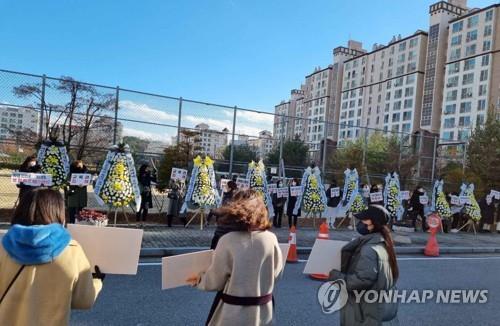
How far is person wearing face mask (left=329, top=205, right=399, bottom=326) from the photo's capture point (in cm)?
304

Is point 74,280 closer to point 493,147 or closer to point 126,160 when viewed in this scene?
point 126,160

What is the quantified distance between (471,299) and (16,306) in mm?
7216

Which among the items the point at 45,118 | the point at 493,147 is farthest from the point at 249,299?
the point at 493,147

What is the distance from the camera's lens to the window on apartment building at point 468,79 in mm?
74750

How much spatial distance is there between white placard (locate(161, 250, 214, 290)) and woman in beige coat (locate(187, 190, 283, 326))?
0.47ft

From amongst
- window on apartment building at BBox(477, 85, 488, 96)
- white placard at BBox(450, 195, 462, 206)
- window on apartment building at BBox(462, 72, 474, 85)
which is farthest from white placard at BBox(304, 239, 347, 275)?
window on apartment building at BBox(462, 72, 474, 85)

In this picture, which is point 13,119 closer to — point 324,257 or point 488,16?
point 324,257

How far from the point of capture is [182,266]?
285 centimetres

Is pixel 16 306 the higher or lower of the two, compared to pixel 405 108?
lower

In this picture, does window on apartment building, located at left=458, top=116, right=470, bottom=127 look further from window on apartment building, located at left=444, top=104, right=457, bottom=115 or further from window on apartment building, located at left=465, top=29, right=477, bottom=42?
window on apartment building, located at left=465, top=29, right=477, bottom=42

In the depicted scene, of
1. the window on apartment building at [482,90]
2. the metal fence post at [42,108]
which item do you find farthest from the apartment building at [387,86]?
the metal fence post at [42,108]

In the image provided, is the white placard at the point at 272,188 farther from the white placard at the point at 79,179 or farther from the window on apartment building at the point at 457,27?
the window on apartment building at the point at 457,27

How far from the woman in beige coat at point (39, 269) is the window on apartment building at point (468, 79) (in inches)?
3336

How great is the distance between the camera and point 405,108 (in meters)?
89.1
